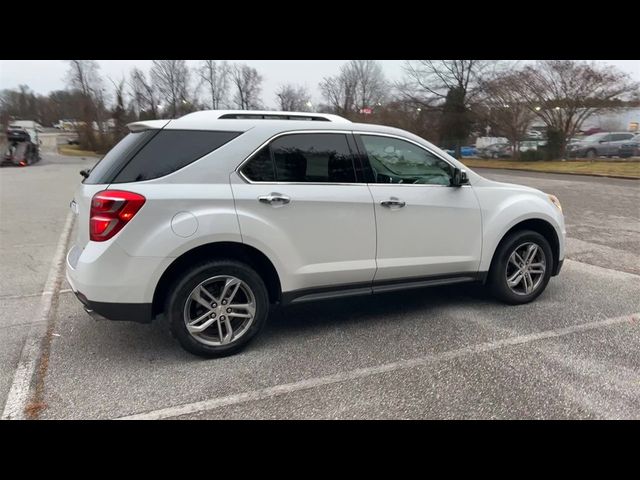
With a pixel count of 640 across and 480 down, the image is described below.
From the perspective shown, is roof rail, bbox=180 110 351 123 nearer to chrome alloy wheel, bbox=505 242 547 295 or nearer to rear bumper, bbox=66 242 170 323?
rear bumper, bbox=66 242 170 323

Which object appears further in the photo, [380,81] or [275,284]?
[380,81]

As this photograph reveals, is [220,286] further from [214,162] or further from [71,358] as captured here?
[71,358]

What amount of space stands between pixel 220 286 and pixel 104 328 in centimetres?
137

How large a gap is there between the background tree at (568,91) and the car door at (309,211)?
89.2 ft

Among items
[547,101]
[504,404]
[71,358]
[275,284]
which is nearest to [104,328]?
[71,358]

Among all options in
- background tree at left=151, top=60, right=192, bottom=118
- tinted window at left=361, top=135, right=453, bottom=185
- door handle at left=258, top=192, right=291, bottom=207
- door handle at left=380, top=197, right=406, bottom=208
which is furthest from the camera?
background tree at left=151, top=60, right=192, bottom=118

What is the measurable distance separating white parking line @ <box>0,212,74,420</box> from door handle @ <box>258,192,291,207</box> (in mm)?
2041

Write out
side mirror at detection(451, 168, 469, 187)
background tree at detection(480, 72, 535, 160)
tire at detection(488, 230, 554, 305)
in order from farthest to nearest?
1. background tree at detection(480, 72, 535, 160)
2. tire at detection(488, 230, 554, 305)
3. side mirror at detection(451, 168, 469, 187)

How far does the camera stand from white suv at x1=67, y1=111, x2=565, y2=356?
2896 millimetres

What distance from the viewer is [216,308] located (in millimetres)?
3152

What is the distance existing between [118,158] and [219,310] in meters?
1.37

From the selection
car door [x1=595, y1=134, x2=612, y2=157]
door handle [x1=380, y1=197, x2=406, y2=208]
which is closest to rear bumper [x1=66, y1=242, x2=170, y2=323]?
door handle [x1=380, y1=197, x2=406, y2=208]

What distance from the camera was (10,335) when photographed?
11.9 feet

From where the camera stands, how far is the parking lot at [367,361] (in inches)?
103
